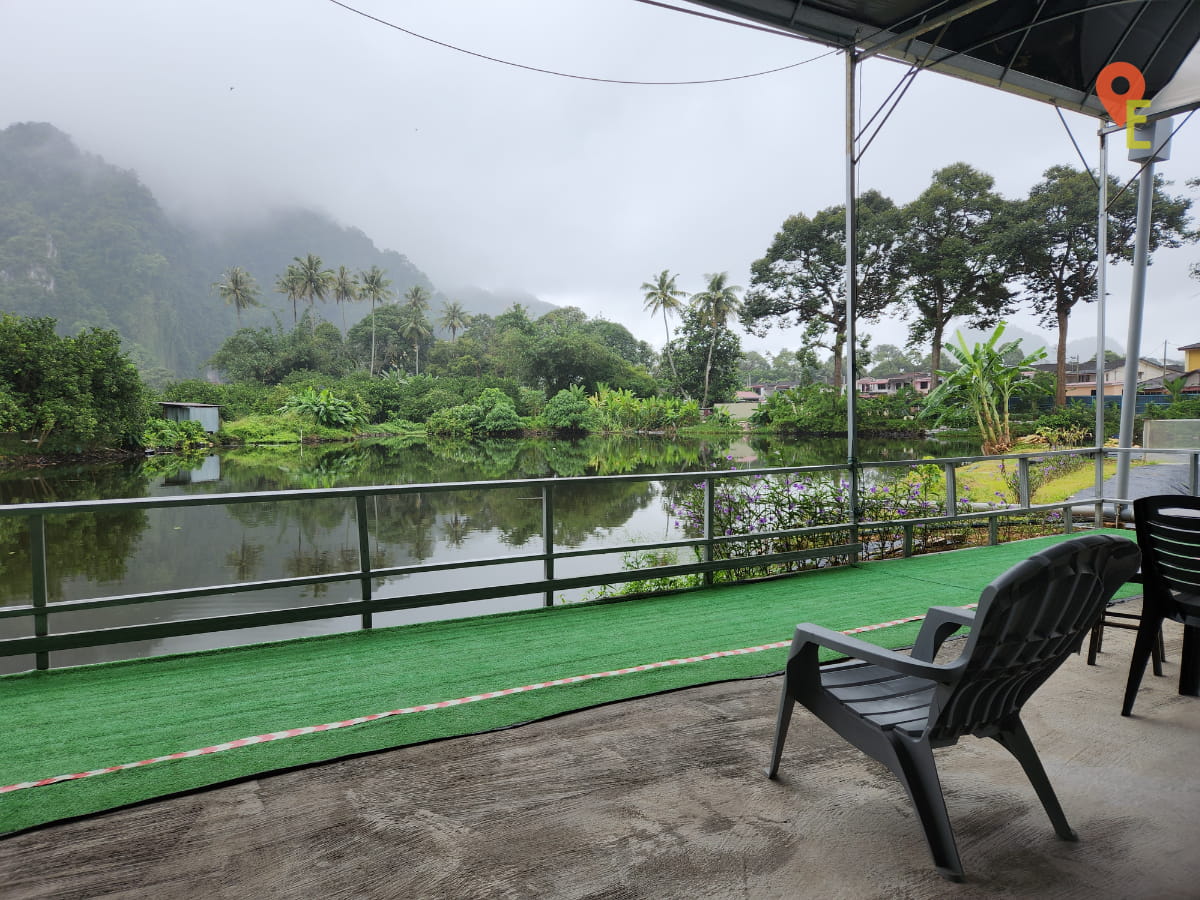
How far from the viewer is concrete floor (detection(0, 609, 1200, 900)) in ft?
5.22

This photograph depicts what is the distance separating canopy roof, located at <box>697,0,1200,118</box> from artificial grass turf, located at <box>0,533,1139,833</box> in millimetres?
3705

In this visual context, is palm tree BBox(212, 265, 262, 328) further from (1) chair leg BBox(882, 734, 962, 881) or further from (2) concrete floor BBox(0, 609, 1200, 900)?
(1) chair leg BBox(882, 734, 962, 881)

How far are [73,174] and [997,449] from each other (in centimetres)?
7304

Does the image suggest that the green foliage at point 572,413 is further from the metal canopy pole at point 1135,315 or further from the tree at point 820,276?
the metal canopy pole at point 1135,315

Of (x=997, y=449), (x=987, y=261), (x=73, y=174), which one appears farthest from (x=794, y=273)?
(x=73, y=174)

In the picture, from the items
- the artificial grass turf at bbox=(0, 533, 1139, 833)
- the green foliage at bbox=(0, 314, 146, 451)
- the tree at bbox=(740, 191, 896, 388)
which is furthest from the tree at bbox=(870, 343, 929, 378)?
the artificial grass turf at bbox=(0, 533, 1139, 833)

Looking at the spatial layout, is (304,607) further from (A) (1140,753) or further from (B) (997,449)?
(B) (997,449)

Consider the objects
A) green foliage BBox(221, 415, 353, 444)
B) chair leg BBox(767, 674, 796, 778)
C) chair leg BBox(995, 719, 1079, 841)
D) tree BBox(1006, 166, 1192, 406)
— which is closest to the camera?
chair leg BBox(995, 719, 1079, 841)

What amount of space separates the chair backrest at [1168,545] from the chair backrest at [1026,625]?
952 millimetres

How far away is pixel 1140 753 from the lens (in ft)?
7.22

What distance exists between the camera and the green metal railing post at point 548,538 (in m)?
4.14

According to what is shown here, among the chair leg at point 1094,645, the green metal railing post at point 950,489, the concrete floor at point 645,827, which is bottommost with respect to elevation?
the concrete floor at point 645,827

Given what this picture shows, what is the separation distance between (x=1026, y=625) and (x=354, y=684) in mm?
2495

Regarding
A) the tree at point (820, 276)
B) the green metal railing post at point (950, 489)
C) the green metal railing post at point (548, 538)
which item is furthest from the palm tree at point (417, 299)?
the green metal railing post at point (548, 538)
